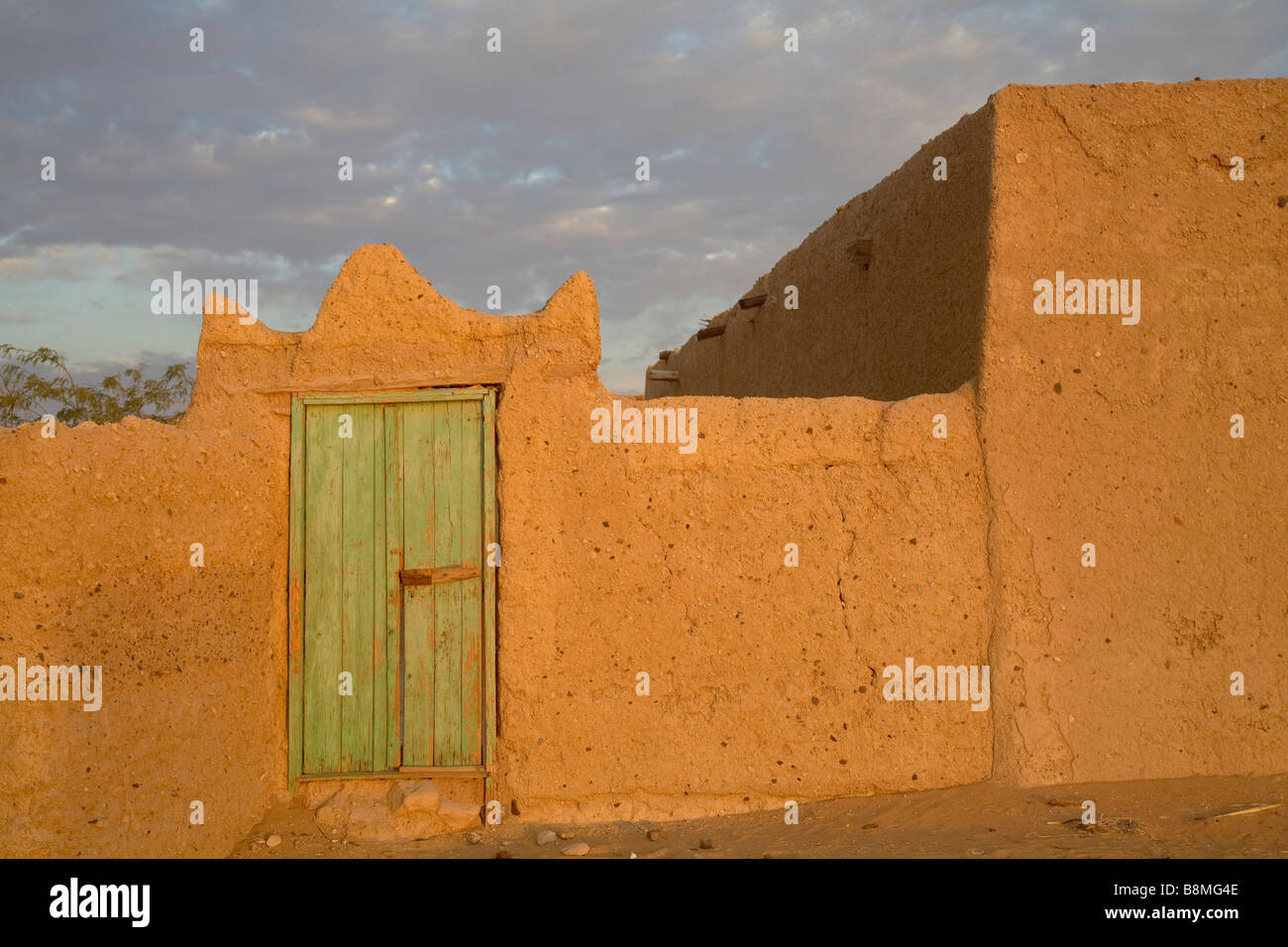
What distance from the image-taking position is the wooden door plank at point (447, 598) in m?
4.58

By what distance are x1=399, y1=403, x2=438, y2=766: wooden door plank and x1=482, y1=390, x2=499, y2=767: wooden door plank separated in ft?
0.82

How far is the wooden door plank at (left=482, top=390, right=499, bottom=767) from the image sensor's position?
15.0 ft

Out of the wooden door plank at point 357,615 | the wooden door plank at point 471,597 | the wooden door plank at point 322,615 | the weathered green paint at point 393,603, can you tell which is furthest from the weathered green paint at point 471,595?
the wooden door plank at point 322,615

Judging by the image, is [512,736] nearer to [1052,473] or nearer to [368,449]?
[368,449]

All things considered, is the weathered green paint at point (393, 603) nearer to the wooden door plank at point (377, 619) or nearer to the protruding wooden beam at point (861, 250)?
the wooden door plank at point (377, 619)

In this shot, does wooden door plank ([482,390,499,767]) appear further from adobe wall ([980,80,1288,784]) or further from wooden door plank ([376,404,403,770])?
adobe wall ([980,80,1288,784])

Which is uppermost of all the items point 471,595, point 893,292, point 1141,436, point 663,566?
point 893,292

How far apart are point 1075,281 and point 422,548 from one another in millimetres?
3461

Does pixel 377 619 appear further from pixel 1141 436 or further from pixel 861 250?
pixel 1141 436

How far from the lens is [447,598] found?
15.1 ft

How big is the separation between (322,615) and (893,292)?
365 centimetres

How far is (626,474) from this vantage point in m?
4.59

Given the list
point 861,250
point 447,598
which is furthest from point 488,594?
point 861,250

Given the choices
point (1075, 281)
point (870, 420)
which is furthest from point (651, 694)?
point (1075, 281)
